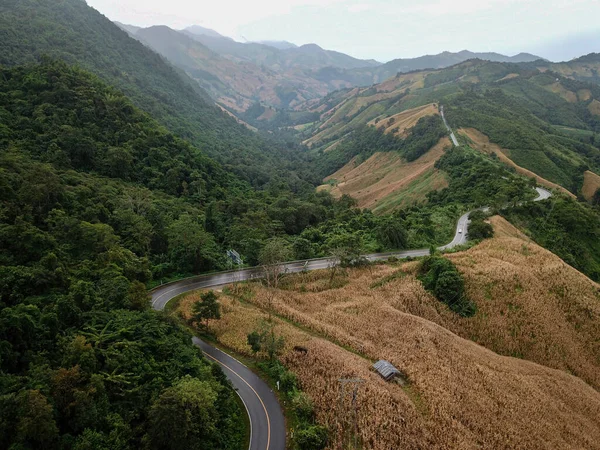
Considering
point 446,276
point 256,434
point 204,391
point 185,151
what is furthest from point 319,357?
point 185,151

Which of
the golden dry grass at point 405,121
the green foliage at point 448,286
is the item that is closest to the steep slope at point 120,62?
the golden dry grass at point 405,121

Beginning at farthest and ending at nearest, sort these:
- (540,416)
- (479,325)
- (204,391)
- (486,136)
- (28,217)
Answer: (486,136) < (479,325) < (28,217) < (540,416) < (204,391)

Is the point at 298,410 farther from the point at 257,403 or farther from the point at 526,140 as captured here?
the point at 526,140

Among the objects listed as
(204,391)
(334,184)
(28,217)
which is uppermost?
(28,217)

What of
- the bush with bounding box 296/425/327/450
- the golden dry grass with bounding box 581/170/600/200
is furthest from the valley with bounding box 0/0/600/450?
the golden dry grass with bounding box 581/170/600/200

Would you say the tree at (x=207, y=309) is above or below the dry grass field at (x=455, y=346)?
above

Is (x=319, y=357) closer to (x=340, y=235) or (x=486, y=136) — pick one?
(x=340, y=235)

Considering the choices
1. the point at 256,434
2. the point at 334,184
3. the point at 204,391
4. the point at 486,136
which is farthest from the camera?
the point at 334,184

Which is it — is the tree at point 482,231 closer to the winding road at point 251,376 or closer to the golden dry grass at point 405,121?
the winding road at point 251,376
